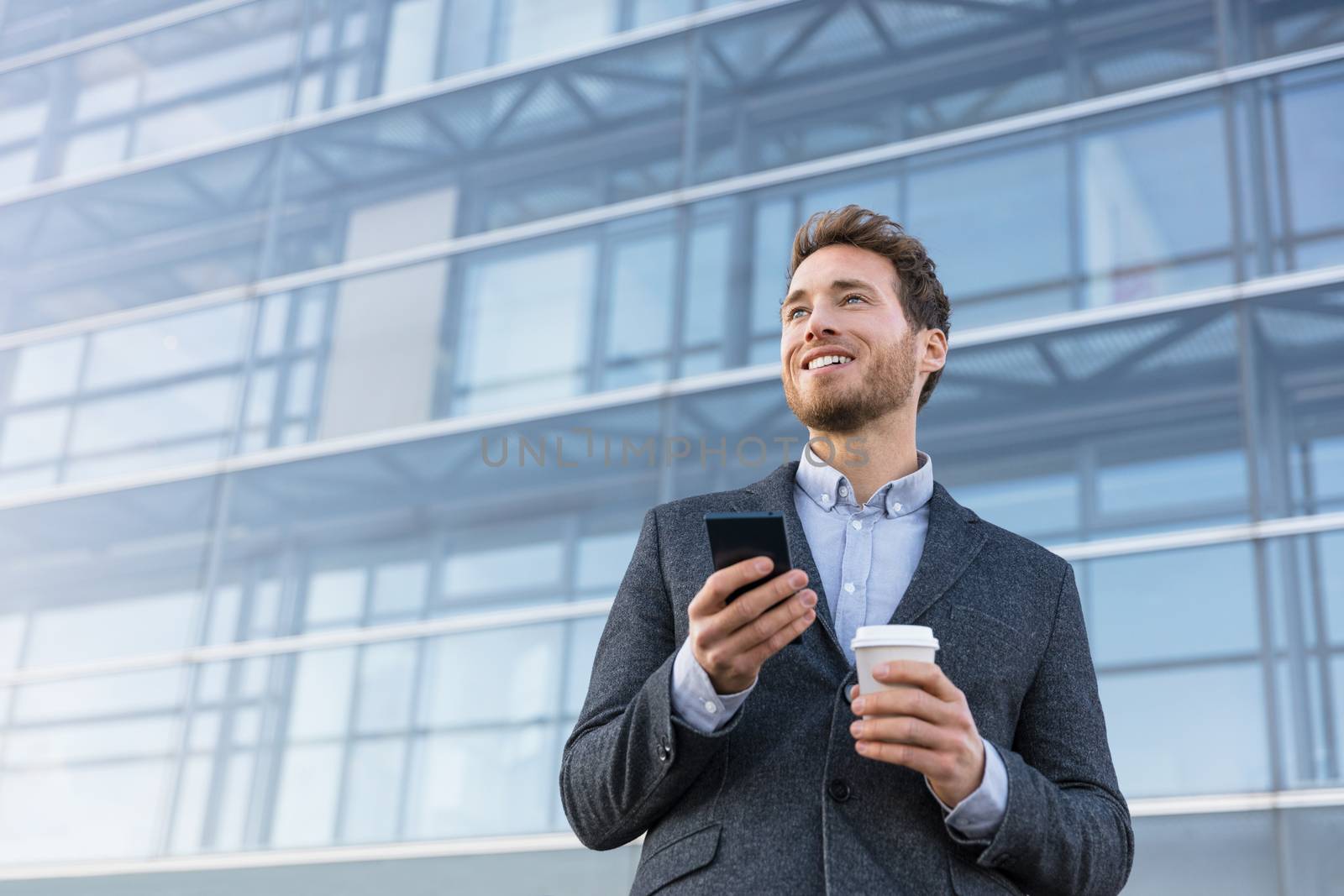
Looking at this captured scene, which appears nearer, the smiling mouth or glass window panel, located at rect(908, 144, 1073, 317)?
the smiling mouth

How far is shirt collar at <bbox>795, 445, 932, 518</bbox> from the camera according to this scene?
2088mm

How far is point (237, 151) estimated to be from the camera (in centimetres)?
905

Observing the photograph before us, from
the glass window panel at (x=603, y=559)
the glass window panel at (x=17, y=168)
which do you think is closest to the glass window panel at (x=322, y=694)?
the glass window panel at (x=603, y=559)

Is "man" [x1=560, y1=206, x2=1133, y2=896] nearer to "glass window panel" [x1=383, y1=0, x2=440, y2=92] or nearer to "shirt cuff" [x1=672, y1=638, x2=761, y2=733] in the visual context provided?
"shirt cuff" [x1=672, y1=638, x2=761, y2=733]

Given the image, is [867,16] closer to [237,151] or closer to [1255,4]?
[1255,4]

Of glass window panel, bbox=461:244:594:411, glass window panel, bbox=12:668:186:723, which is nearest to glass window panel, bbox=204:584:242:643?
glass window panel, bbox=12:668:186:723

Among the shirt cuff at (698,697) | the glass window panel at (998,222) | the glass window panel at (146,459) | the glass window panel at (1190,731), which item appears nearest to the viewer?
the shirt cuff at (698,697)

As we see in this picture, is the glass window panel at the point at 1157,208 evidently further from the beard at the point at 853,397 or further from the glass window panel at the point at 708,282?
the beard at the point at 853,397

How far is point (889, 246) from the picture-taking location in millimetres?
2316

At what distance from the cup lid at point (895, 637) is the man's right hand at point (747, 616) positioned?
0.24 ft

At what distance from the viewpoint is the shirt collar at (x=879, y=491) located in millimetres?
2088

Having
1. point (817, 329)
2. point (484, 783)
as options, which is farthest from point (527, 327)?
point (817, 329)

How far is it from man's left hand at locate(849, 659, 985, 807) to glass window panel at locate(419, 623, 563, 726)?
17.4 feet

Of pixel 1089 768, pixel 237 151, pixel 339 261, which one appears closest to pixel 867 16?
pixel 339 261
